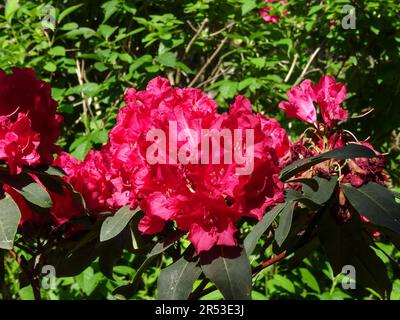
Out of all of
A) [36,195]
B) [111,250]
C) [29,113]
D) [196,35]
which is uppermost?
[29,113]

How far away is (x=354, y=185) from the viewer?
106cm

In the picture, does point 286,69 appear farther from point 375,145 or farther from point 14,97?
point 14,97

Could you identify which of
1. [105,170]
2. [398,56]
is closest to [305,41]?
[398,56]

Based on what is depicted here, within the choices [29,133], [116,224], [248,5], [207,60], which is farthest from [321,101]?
[207,60]

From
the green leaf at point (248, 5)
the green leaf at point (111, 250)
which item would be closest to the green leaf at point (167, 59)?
the green leaf at point (248, 5)

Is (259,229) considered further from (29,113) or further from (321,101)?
(29,113)

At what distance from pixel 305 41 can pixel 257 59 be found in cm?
70

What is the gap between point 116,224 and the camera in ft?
3.63

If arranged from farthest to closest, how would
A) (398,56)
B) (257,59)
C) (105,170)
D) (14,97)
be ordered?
(398,56)
(257,59)
(105,170)
(14,97)

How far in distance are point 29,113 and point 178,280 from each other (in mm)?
502

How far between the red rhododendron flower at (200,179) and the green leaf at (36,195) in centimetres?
19

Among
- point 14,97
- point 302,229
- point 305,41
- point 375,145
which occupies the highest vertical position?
point 14,97

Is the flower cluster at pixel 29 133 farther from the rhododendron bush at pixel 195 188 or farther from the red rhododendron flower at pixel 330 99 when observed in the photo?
the red rhododendron flower at pixel 330 99

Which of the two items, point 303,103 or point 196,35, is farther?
point 196,35
